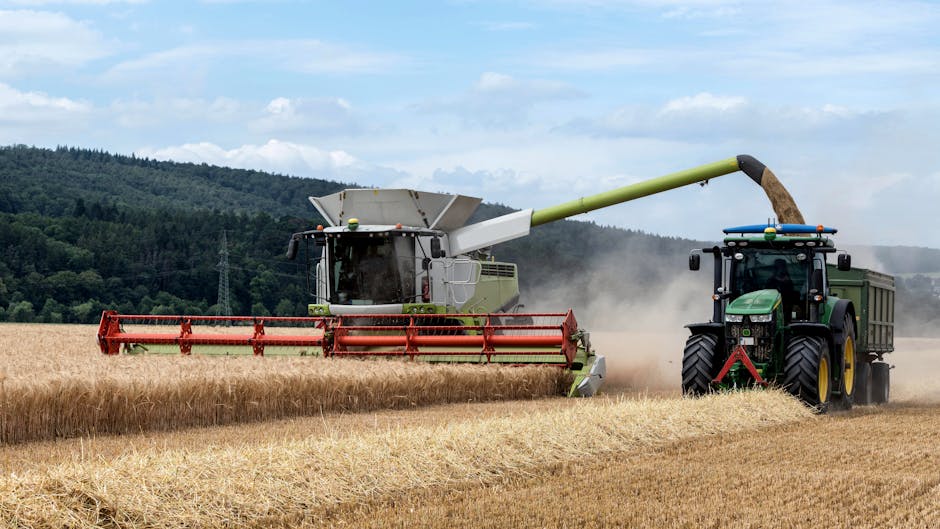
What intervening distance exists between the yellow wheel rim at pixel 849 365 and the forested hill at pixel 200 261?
6.05 m

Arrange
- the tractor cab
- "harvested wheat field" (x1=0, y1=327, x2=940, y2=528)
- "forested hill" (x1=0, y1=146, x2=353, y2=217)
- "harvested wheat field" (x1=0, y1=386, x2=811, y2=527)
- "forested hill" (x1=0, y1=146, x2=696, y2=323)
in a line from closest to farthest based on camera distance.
Answer: 1. "harvested wheat field" (x1=0, y1=386, x2=811, y2=527)
2. "harvested wheat field" (x1=0, y1=327, x2=940, y2=528)
3. the tractor cab
4. "forested hill" (x1=0, y1=146, x2=696, y2=323)
5. "forested hill" (x1=0, y1=146, x2=353, y2=217)

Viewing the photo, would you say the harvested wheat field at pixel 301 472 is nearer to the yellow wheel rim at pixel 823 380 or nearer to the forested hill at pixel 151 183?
the yellow wheel rim at pixel 823 380

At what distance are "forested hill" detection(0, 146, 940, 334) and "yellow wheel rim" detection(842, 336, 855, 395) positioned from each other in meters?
6.05

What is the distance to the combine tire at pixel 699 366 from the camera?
13.0 metres

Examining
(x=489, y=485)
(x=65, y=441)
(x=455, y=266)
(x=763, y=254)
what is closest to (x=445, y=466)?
(x=489, y=485)

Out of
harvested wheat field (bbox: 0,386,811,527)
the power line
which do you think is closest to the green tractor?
harvested wheat field (bbox: 0,386,811,527)

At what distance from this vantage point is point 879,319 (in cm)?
1650

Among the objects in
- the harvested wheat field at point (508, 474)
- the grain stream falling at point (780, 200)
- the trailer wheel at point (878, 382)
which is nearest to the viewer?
the harvested wheat field at point (508, 474)

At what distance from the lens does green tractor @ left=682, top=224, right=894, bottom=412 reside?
12820 mm

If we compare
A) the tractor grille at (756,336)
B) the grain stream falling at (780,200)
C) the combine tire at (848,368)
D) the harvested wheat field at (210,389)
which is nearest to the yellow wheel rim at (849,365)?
the combine tire at (848,368)

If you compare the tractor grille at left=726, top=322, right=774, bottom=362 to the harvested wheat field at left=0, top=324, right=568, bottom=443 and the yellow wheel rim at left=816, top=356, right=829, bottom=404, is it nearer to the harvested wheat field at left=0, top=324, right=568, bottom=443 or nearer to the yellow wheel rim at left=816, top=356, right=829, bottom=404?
the yellow wheel rim at left=816, top=356, right=829, bottom=404

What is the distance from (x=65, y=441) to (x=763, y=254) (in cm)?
814

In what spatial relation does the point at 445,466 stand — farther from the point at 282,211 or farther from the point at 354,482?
the point at 282,211

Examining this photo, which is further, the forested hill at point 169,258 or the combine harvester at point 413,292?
the forested hill at point 169,258
